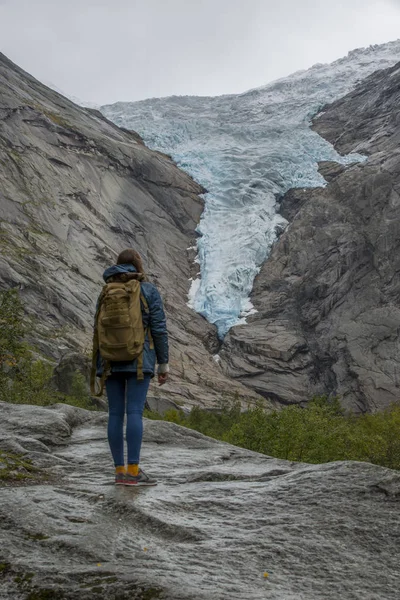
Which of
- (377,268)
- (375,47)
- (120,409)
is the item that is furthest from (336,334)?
(375,47)

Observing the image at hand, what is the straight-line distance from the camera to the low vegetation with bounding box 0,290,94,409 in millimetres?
25922

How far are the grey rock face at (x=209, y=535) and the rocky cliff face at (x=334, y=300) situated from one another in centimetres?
4673

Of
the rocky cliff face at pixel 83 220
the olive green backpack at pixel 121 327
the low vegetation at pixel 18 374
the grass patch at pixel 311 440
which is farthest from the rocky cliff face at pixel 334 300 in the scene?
the olive green backpack at pixel 121 327

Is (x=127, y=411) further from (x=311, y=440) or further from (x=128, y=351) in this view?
(x=311, y=440)

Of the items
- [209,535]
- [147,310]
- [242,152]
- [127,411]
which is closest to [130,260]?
[147,310]

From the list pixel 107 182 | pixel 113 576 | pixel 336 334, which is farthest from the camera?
pixel 107 182

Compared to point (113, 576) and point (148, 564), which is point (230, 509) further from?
point (113, 576)

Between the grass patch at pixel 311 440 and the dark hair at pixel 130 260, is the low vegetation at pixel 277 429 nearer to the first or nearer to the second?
the grass patch at pixel 311 440

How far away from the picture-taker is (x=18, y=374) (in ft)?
95.6

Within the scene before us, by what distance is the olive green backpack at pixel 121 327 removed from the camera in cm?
696

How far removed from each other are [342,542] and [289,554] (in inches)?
17.7

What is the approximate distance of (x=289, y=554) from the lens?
4.81m

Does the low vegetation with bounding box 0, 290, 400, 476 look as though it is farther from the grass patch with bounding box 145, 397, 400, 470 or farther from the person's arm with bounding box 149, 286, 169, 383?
the person's arm with bounding box 149, 286, 169, 383

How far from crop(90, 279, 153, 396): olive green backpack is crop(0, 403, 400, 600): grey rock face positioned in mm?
1304
